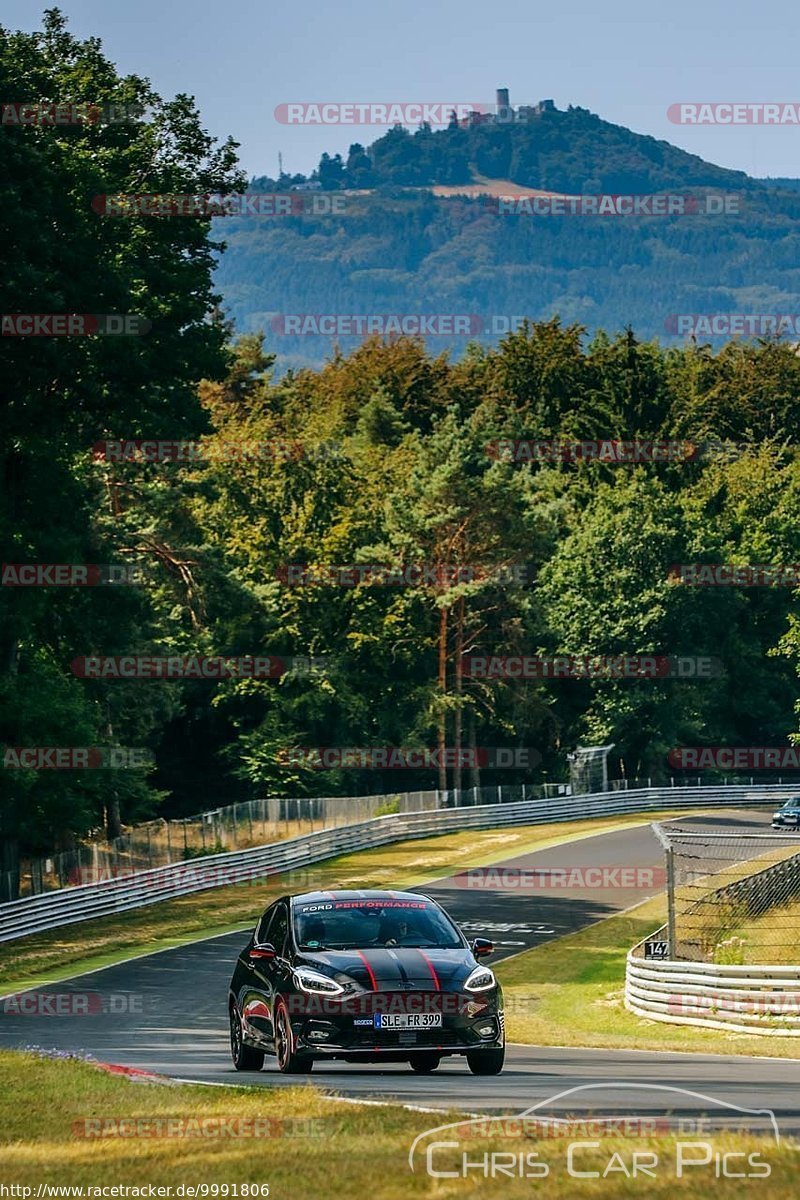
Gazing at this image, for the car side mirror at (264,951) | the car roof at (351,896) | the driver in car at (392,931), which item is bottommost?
the car side mirror at (264,951)

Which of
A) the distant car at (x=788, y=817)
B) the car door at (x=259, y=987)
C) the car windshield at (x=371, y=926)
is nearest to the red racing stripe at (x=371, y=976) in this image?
the car windshield at (x=371, y=926)

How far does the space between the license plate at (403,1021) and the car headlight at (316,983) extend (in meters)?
0.41

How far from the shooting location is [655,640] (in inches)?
3546

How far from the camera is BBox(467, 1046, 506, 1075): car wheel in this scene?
1594cm

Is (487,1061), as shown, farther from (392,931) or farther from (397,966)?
(392,931)

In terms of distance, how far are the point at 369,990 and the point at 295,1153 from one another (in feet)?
16.8

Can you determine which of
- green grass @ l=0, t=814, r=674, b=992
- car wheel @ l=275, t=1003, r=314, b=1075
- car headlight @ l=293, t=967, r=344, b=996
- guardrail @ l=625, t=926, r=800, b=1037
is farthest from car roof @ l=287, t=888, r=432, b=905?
green grass @ l=0, t=814, r=674, b=992

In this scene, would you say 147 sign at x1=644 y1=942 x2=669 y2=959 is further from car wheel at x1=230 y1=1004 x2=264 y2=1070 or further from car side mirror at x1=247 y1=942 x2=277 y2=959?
car side mirror at x1=247 y1=942 x2=277 y2=959

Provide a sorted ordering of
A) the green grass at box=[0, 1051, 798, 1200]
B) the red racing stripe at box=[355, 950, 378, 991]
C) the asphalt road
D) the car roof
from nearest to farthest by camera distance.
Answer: the green grass at box=[0, 1051, 798, 1200], the asphalt road, the red racing stripe at box=[355, 950, 378, 991], the car roof

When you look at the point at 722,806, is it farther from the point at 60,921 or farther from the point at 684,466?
the point at 60,921

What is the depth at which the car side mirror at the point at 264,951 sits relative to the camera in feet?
54.5

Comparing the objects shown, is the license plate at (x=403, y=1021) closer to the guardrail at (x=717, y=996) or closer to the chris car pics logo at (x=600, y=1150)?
the chris car pics logo at (x=600, y=1150)

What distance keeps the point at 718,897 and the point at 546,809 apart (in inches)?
1467

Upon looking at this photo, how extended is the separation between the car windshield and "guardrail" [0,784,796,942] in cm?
2423
